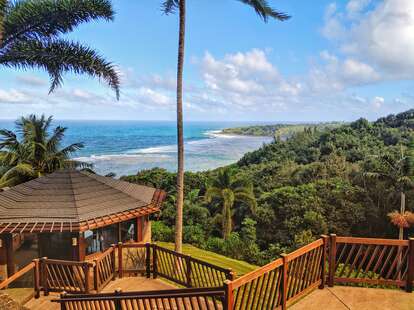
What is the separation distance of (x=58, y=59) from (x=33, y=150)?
31.4 feet

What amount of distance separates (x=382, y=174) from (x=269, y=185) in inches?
434

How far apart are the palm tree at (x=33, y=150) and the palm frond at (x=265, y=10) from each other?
43.0ft

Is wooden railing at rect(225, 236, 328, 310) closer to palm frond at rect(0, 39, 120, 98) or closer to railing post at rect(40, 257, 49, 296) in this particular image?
railing post at rect(40, 257, 49, 296)

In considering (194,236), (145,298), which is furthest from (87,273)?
(194,236)

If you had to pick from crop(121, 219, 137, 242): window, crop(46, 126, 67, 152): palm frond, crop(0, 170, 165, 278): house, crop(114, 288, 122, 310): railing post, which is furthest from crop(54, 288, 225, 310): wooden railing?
crop(46, 126, 67, 152): palm frond

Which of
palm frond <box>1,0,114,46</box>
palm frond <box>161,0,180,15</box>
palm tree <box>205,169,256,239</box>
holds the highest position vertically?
palm frond <box>161,0,180,15</box>

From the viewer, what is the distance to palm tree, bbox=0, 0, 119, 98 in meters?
9.38

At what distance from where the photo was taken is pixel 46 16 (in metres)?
9.45

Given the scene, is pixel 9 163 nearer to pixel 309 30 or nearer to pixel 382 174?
pixel 309 30

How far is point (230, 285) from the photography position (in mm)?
4293

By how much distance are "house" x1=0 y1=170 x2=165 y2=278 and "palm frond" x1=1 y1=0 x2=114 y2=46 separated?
4812mm

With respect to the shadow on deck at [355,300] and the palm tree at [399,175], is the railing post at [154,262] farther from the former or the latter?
the palm tree at [399,175]

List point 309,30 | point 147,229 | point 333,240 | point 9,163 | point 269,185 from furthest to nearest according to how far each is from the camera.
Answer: point 269,185 < point 309,30 < point 9,163 < point 147,229 < point 333,240

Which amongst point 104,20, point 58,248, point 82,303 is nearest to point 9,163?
point 58,248
